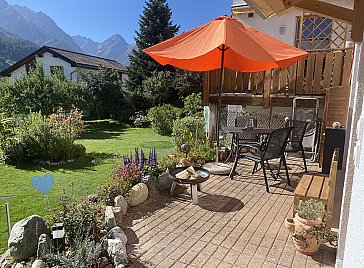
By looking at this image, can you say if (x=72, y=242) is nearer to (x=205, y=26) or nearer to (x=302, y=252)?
(x=302, y=252)

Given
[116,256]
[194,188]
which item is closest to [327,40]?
[194,188]

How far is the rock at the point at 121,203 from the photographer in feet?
11.0

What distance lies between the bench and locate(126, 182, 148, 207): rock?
1991mm

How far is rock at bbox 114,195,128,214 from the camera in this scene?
337cm

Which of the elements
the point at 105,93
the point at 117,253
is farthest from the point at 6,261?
the point at 105,93

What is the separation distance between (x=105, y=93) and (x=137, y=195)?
14.0m

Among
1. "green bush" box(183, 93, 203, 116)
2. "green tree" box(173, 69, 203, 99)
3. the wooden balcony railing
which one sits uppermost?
"green tree" box(173, 69, 203, 99)

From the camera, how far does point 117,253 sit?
241cm

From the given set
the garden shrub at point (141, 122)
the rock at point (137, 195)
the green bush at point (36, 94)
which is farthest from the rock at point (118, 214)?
the garden shrub at point (141, 122)

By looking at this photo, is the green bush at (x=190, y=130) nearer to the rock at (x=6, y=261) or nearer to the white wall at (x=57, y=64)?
the rock at (x=6, y=261)

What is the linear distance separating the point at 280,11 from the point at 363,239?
2.36m

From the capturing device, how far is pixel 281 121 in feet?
23.3

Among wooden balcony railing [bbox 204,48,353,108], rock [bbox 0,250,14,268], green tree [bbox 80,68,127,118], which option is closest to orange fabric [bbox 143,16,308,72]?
wooden balcony railing [bbox 204,48,353,108]

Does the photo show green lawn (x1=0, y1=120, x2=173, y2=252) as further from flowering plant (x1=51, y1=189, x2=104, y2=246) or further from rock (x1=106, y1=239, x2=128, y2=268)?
rock (x1=106, y1=239, x2=128, y2=268)
